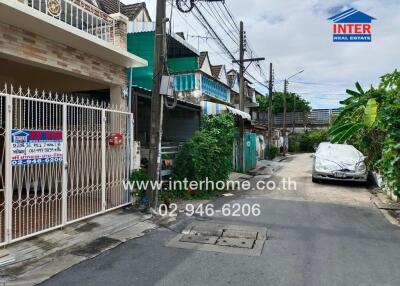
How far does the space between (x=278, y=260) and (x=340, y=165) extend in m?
8.36

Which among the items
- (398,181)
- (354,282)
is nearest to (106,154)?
(354,282)

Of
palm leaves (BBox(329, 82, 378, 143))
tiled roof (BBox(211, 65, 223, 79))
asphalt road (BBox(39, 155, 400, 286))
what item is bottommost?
asphalt road (BBox(39, 155, 400, 286))

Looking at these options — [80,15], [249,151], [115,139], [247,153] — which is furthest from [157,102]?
[249,151]

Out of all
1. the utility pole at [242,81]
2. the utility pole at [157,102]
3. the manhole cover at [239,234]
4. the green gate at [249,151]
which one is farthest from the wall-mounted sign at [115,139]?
the green gate at [249,151]

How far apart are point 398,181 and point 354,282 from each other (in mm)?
4265

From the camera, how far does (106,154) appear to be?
Answer: 729 centimetres

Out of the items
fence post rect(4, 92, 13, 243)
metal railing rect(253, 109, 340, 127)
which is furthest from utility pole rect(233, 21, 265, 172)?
metal railing rect(253, 109, 340, 127)

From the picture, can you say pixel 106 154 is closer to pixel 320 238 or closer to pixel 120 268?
pixel 120 268

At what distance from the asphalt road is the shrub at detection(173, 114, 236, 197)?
2672 mm

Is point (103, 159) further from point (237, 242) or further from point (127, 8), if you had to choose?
point (127, 8)

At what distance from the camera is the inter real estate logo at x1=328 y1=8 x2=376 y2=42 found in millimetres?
10875

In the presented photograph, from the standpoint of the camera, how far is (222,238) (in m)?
5.94

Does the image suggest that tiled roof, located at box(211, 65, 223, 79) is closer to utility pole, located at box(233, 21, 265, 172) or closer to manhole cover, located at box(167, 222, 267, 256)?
utility pole, located at box(233, 21, 265, 172)

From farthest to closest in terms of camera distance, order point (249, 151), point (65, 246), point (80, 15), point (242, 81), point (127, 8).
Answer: point (249, 151) < point (242, 81) < point (127, 8) < point (80, 15) < point (65, 246)
